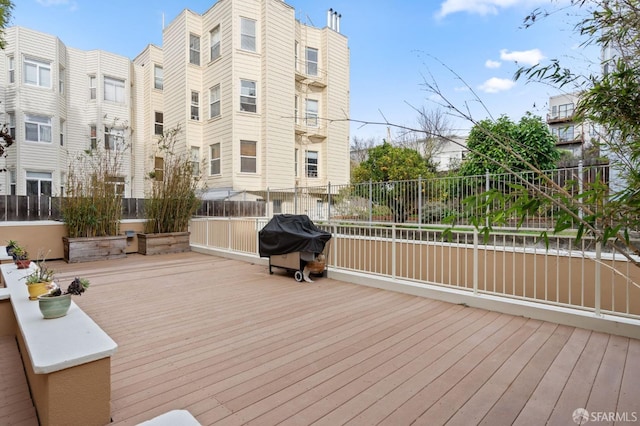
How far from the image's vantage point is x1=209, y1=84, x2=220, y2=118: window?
12555 millimetres

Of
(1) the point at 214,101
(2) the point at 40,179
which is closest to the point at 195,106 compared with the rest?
(1) the point at 214,101

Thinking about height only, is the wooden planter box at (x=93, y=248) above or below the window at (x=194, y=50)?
below

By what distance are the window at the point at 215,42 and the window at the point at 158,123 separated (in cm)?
437

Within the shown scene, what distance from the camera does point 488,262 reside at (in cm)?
601

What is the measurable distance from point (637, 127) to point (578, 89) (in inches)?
22.1

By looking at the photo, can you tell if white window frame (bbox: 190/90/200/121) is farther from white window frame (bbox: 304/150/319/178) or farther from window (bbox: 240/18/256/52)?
white window frame (bbox: 304/150/319/178)

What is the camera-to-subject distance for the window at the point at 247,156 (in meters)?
12.1

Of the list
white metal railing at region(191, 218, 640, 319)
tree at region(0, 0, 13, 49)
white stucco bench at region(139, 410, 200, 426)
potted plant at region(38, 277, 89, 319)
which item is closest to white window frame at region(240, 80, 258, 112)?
white metal railing at region(191, 218, 640, 319)

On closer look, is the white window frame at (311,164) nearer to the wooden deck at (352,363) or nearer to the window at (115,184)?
the window at (115,184)

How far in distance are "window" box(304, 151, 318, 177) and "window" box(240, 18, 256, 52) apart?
4.49 meters

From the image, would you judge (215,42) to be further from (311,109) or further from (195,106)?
(311,109)

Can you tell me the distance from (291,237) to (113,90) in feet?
45.9

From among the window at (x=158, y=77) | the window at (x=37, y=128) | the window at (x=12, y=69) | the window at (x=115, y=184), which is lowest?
the window at (x=115, y=184)

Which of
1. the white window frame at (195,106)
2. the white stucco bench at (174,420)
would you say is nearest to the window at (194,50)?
the white window frame at (195,106)
